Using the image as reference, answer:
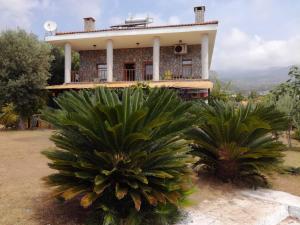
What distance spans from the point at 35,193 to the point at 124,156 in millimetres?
1957

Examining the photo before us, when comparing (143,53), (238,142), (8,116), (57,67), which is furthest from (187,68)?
(238,142)

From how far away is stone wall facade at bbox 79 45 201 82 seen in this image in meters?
24.0

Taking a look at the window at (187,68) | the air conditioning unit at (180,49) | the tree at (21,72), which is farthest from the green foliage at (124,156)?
the window at (187,68)

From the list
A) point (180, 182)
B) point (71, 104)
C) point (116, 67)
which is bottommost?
point (180, 182)

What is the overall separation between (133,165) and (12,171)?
3.70m

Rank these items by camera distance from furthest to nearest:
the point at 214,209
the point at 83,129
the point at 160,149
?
the point at 214,209, the point at 160,149, the point at 83,129

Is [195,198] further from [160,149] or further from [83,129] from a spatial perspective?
[83,129]

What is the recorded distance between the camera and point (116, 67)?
1001 inches

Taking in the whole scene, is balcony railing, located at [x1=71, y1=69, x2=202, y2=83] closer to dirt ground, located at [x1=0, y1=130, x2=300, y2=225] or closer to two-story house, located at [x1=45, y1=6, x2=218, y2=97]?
two-story house, located at [x1=45, y1=6, x2=218, y2=97]

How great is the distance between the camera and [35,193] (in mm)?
5422

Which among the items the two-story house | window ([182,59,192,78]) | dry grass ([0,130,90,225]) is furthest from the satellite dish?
dry grass ([0,130,90,225])

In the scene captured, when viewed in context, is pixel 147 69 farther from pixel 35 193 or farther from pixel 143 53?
pixel 35 193

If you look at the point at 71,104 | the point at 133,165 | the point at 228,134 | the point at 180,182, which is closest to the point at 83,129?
the point at 71,104

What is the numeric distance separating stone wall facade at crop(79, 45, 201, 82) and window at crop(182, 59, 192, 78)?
0.66 feet
